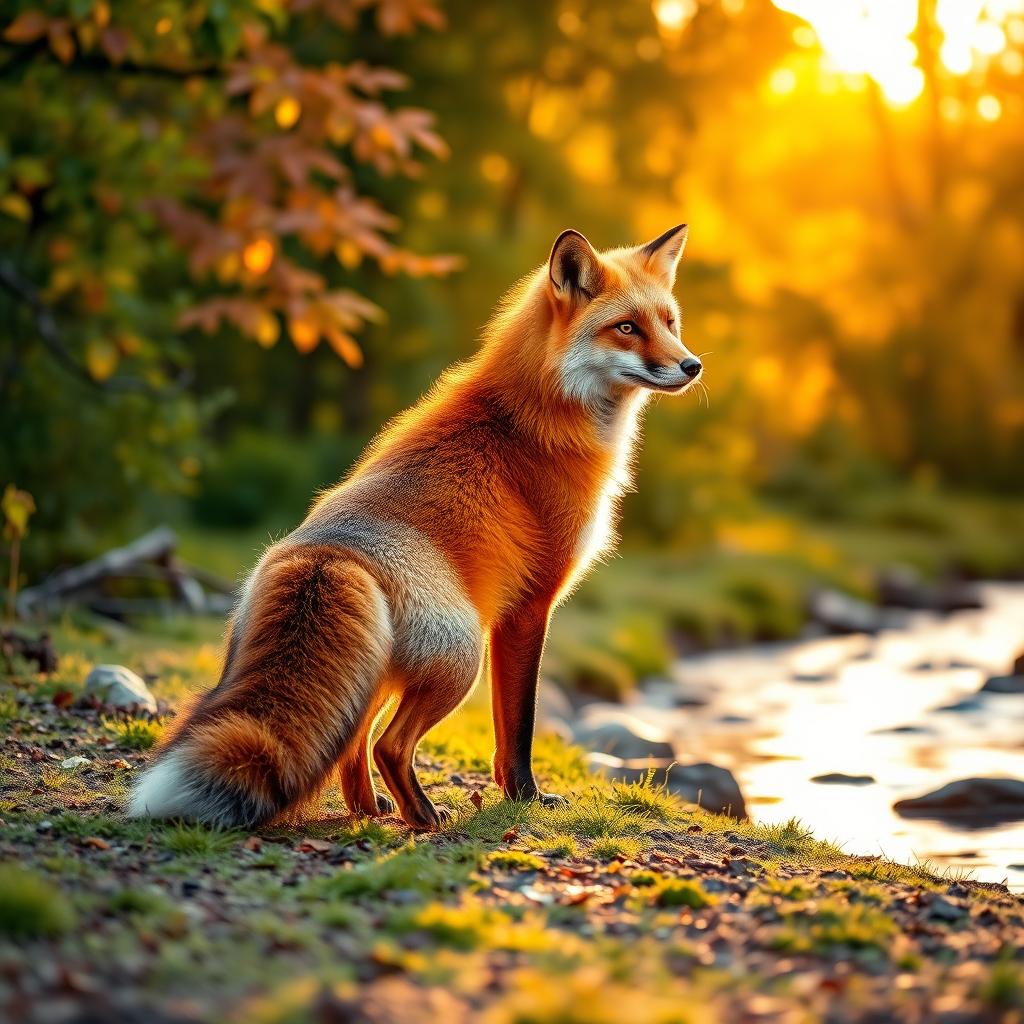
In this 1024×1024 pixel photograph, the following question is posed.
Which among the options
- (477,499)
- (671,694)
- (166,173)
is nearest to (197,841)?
(477,499)

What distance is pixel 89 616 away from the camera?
33.4 ft

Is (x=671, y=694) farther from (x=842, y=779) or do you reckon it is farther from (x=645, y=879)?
(x=645, y=879)

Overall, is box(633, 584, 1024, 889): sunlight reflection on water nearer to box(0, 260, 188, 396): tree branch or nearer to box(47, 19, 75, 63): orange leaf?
box(0, 260, 188, 396): tree branch

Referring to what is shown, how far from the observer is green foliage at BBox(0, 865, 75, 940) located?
11.4 feet

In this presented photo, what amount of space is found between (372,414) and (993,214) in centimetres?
1792

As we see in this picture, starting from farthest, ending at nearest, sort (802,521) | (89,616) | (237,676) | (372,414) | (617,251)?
(802,521) < (372,414) < (89,616) < (617,251) < (237,676)

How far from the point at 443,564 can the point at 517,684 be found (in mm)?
852

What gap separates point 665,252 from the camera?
254 inches

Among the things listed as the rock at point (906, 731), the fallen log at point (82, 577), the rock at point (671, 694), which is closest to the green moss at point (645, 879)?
the rock at point (906, 731)

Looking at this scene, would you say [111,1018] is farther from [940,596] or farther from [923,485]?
[923,485]

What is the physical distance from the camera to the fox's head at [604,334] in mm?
5781

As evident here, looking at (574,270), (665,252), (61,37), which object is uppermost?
(61,37)

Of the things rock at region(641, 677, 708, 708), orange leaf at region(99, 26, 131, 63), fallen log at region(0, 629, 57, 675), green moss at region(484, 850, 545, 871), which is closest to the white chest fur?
green moss at region(484, 850, 545, 871)

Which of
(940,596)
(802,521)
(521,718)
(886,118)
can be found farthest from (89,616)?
(886,118)
